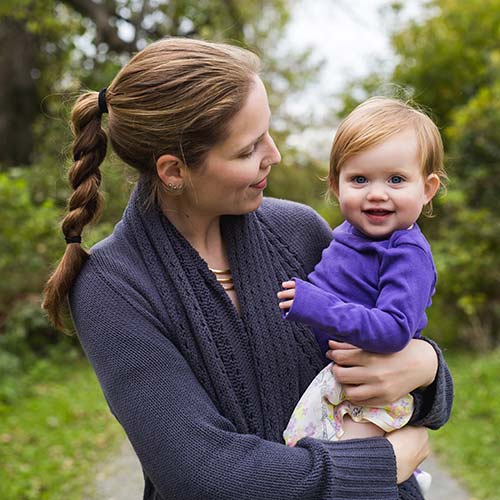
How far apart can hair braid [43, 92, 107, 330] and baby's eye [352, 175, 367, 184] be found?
68cm

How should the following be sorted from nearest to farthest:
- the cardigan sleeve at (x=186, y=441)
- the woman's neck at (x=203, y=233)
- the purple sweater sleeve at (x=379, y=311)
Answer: the cardigan sleeve at (x=186, y=441)
the purple sweater sleeve at (x=379, y=311)
the woman's neck at (x=203, y=233)

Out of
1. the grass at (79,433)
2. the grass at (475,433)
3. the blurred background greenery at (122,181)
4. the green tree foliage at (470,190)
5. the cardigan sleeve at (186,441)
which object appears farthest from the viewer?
the green tree foliage at (470,190)

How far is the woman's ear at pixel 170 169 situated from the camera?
195 centimetres

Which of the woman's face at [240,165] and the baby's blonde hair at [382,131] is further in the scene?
the baby's blonde hair at [382,131]

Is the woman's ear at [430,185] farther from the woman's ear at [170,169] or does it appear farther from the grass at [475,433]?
the grass at [475,433]

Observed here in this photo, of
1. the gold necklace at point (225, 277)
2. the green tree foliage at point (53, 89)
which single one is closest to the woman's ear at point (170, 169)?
the gold necklace at point (225, 277)

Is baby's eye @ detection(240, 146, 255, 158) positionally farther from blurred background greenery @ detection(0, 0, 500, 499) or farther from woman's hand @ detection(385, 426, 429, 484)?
blurred background greenery @ detection(0, 0, 500, 499)

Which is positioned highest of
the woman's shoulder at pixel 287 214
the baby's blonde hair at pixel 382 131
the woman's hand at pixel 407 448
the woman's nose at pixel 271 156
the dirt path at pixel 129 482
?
the baby's blonde hair at pixel 382 131

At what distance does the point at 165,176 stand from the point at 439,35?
29.5 feet

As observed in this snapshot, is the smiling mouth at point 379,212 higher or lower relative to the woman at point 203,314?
higher

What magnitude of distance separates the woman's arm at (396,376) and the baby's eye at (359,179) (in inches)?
17.7

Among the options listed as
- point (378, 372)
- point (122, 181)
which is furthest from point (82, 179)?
point (122, 181)

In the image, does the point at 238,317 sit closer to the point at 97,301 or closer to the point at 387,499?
the point at 97,301

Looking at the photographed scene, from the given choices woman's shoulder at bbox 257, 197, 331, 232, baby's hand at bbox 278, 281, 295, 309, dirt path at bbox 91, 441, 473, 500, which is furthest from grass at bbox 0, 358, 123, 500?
baby's hand at bbox 278, 281, 295, 309
